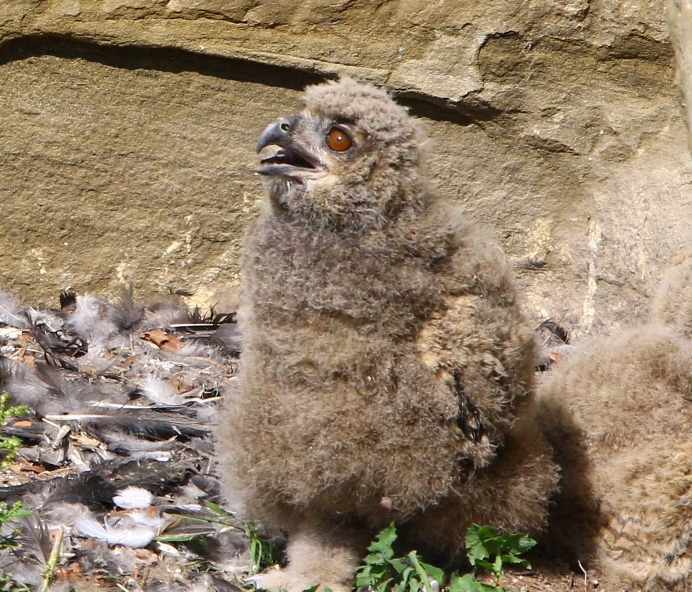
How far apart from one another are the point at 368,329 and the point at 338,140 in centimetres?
59

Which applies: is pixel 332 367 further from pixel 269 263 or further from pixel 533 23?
pixel 533 23

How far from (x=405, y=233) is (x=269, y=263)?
1.38 feet

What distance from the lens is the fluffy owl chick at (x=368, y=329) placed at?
3084 millimetres

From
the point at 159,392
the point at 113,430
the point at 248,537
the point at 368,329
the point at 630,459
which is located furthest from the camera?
the point at 159,392

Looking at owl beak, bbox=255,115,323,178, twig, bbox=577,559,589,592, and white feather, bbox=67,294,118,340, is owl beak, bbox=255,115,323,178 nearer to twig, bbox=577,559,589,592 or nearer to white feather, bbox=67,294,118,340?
twig, bbox=577,559,589,592

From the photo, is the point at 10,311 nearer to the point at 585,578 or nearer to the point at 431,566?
the point at 431,566

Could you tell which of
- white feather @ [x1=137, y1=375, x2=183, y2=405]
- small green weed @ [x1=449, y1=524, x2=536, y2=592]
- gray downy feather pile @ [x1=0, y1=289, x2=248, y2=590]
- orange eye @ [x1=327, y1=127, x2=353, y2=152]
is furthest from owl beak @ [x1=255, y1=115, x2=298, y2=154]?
white feather @ [x1=137, y1=375, x2=183, y2=405]

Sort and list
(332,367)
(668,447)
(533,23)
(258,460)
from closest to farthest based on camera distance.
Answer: (332,367) → (258,460) → (668,447) → (533,23)

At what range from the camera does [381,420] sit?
3.11 meters

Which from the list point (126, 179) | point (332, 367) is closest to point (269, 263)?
point (332, 367)

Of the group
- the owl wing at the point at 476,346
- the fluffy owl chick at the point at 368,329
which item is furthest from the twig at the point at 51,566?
the owl wing at the point at 476,346

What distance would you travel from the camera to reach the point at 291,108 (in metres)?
5.05

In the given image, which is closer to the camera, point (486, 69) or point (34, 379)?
point (34, 379)

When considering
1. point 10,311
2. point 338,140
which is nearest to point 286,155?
point 338,140
